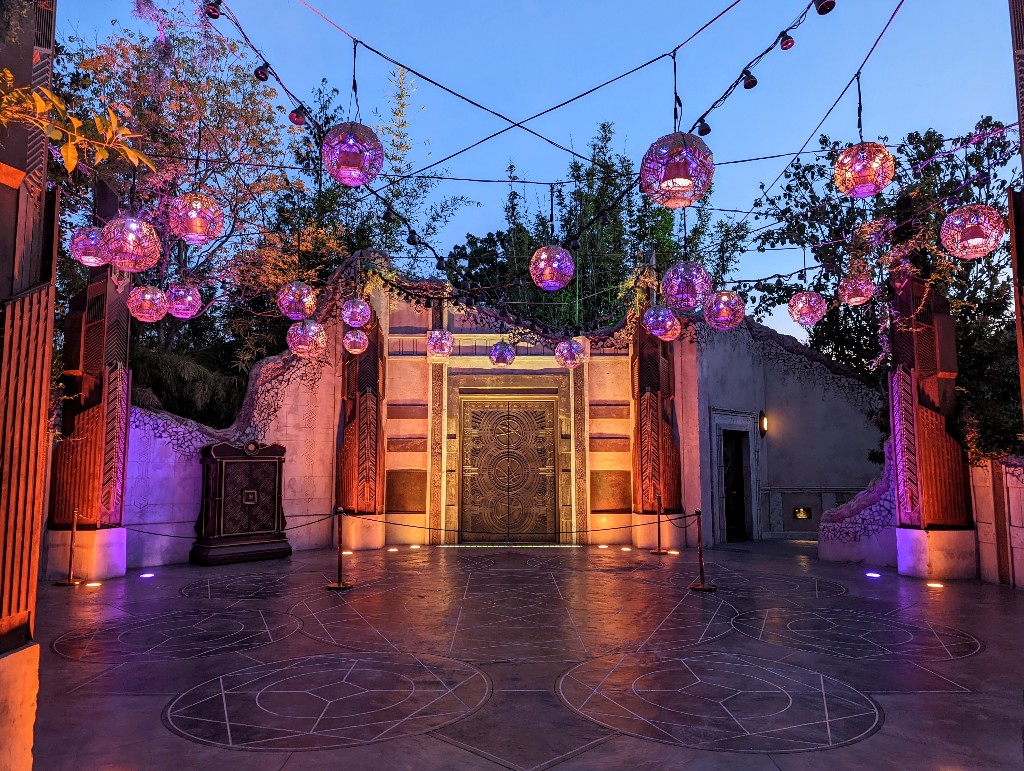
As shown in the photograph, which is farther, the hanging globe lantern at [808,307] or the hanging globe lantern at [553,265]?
the hanging globe lantern at [808,307]

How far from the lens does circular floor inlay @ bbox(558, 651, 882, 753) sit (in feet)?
11.7

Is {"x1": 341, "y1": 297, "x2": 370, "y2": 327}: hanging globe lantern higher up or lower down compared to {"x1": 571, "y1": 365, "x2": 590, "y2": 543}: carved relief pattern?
higher up

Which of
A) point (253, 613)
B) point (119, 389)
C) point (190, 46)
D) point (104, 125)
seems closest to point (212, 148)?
point (190, 46)

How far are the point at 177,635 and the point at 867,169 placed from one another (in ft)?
21.3

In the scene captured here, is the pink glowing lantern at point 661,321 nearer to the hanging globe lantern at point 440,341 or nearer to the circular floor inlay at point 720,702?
the hanging globe lantern at point 440,341

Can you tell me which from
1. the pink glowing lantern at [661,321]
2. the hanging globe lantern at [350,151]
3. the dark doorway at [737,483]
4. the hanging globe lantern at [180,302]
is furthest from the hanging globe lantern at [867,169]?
the dark doorway at [737,483]

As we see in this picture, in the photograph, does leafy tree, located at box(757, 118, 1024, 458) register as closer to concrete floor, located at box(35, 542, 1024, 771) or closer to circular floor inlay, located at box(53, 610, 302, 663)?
concrete floor, located at box(35, 542, 1024, 771)

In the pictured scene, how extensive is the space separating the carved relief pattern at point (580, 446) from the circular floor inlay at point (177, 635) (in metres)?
6.57

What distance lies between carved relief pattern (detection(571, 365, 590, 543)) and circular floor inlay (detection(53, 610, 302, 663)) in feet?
21.6

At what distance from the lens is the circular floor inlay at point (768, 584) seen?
7641mm

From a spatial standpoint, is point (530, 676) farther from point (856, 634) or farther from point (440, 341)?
point (440, 341)

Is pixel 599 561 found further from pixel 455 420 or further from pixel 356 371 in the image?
pixel 356 371

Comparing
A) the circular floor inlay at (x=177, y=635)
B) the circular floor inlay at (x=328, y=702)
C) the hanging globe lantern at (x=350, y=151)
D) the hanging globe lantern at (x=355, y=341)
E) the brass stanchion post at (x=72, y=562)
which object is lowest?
the circular floor inlay at (x=328, y=702)

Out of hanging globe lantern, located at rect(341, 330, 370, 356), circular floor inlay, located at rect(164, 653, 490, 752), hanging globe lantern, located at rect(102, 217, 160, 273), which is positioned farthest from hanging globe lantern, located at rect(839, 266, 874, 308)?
hanging globe lantern, located at rect(102, 217, 160, 273)
